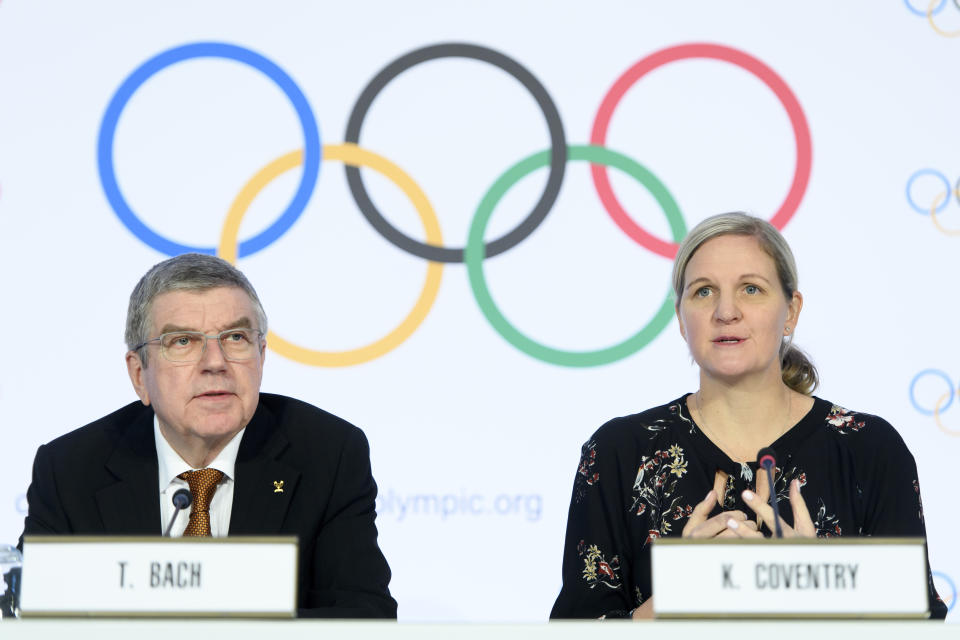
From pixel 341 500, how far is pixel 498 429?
4.21 ft

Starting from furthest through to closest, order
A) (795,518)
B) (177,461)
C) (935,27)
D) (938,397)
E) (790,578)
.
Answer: (935,27), (938,397), (177,461), (795,518), (790,578)

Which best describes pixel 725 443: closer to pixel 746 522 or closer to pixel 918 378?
pixel 746 522

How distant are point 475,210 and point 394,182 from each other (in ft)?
0.93

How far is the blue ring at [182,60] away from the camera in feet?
11.7

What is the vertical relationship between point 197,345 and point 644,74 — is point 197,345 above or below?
below

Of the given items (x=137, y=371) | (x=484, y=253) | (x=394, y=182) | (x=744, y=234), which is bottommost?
(x=137, y=371)

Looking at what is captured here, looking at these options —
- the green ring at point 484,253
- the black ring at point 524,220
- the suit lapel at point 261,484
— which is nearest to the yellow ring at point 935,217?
the green ring at point 484,253

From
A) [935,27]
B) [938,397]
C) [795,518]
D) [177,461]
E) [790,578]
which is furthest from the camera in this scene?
[935,27]

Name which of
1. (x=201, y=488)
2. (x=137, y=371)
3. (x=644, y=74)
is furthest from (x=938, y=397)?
(x=137, y=371)

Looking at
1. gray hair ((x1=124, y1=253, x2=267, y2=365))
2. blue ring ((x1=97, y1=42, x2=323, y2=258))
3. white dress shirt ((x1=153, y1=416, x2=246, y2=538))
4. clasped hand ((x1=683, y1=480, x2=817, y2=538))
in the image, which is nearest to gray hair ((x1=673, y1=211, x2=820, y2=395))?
clasped hand ((x1=683, y1=480, x2=817, y2=538))

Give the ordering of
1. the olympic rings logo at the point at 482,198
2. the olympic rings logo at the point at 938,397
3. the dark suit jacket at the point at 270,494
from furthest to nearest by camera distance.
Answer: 1. the olympic rings logo at the point at 482,198
2. the olympic rings logo at the point at 938,397
3. the dark suit jacket at the point at 270,494

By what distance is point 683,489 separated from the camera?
2340mm

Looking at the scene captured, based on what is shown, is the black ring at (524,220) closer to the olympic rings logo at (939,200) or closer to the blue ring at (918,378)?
the olympic rings logo at (939,200)

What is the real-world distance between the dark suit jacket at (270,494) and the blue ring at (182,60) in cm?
126
